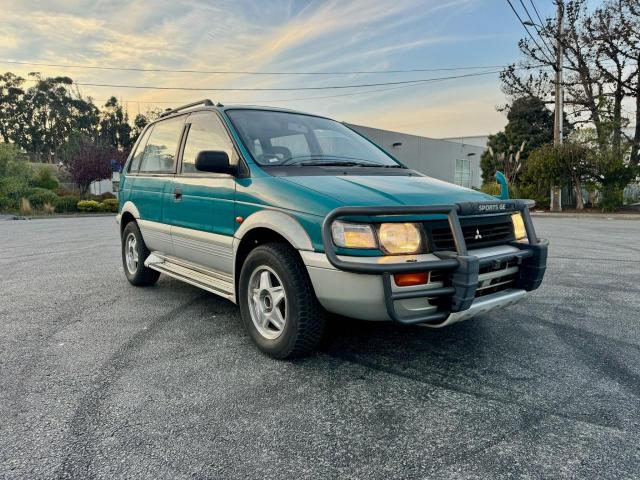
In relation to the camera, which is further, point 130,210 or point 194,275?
point 130,210

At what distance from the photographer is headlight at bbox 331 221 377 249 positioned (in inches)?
103

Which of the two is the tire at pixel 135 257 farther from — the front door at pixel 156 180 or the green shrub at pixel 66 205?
the green shrub at pixel 66 205

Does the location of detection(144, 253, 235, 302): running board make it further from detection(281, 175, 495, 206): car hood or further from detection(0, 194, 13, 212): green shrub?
detection(0, 194, 13, 212): green shrub

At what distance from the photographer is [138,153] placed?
543cm

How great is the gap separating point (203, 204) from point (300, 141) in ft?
3.33

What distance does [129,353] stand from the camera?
328 centimetres

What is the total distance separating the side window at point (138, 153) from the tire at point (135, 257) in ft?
2.18

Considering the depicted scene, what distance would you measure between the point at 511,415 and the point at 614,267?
5.12 m

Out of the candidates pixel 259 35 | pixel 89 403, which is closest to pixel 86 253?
pixel 89 403

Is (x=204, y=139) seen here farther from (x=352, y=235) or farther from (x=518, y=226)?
A: (x=518, y=226)

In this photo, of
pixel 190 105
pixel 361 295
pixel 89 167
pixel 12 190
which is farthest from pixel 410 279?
pixel 89 167

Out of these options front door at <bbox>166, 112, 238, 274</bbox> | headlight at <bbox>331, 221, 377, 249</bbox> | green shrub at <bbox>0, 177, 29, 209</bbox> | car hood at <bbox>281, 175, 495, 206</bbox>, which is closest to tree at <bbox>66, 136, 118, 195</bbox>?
green shrub at <bbox>0, 177, 29, 209</bbox>

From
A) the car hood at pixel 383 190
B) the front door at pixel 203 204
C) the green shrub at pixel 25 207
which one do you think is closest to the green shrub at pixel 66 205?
the green shrub at pixel 25 207

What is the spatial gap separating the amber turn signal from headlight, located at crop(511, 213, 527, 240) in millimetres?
1079
